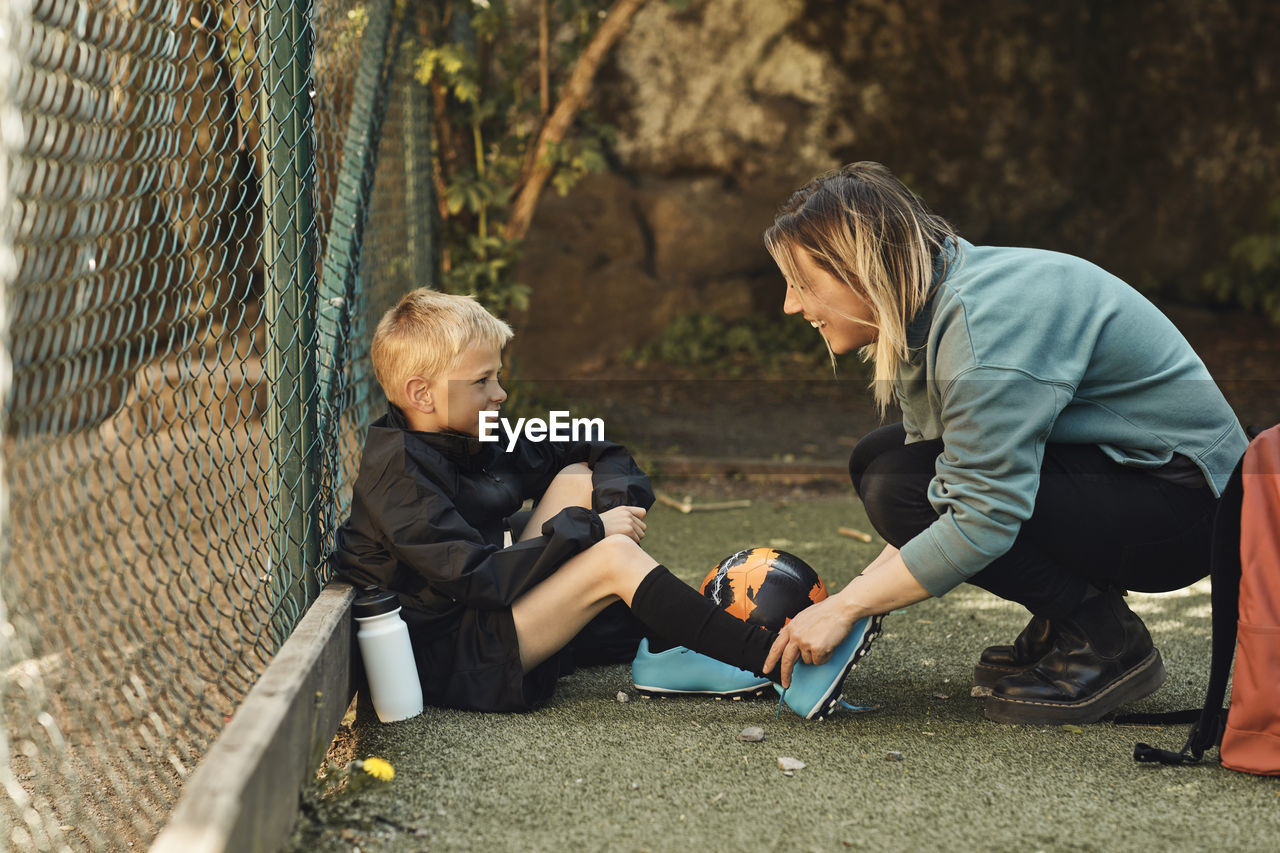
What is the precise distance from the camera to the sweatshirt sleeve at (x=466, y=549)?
282cm

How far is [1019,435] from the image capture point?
251 centimetres

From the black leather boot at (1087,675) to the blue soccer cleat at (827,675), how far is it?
37 cm

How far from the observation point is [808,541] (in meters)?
5.05

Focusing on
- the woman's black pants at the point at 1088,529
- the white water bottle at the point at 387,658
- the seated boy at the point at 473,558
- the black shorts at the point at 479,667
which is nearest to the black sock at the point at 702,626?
the seated boy at the point at 473,558

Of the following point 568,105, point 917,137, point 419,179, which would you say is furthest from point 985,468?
point 917,137

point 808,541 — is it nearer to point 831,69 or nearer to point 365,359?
point 365,359

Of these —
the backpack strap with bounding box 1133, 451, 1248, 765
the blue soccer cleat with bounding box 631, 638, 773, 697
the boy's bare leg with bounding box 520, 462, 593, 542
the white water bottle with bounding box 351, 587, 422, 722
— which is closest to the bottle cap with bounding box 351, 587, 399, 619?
the white water bottle with bounding box 351, 587, 422, 722

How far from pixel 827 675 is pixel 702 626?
0.30 m

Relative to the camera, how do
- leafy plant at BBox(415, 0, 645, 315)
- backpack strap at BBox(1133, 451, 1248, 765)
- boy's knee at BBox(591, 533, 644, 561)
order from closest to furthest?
backpack strap at BBox(1133, 451, 1248, 765), boy's knee at BBox(591, 533, 644, 561), leafy plant at BBox(415, 0, 645, 315)

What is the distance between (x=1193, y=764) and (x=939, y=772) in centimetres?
52

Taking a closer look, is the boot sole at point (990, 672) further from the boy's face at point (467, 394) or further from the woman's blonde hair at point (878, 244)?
the boy's face at point (467, 394)

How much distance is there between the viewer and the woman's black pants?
8.99 feet

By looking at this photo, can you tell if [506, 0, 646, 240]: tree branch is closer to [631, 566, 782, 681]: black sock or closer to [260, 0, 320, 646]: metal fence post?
[260, 0, 320, 646]: metal fence post

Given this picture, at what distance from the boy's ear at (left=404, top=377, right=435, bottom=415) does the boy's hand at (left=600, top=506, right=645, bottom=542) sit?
0.52 metres
